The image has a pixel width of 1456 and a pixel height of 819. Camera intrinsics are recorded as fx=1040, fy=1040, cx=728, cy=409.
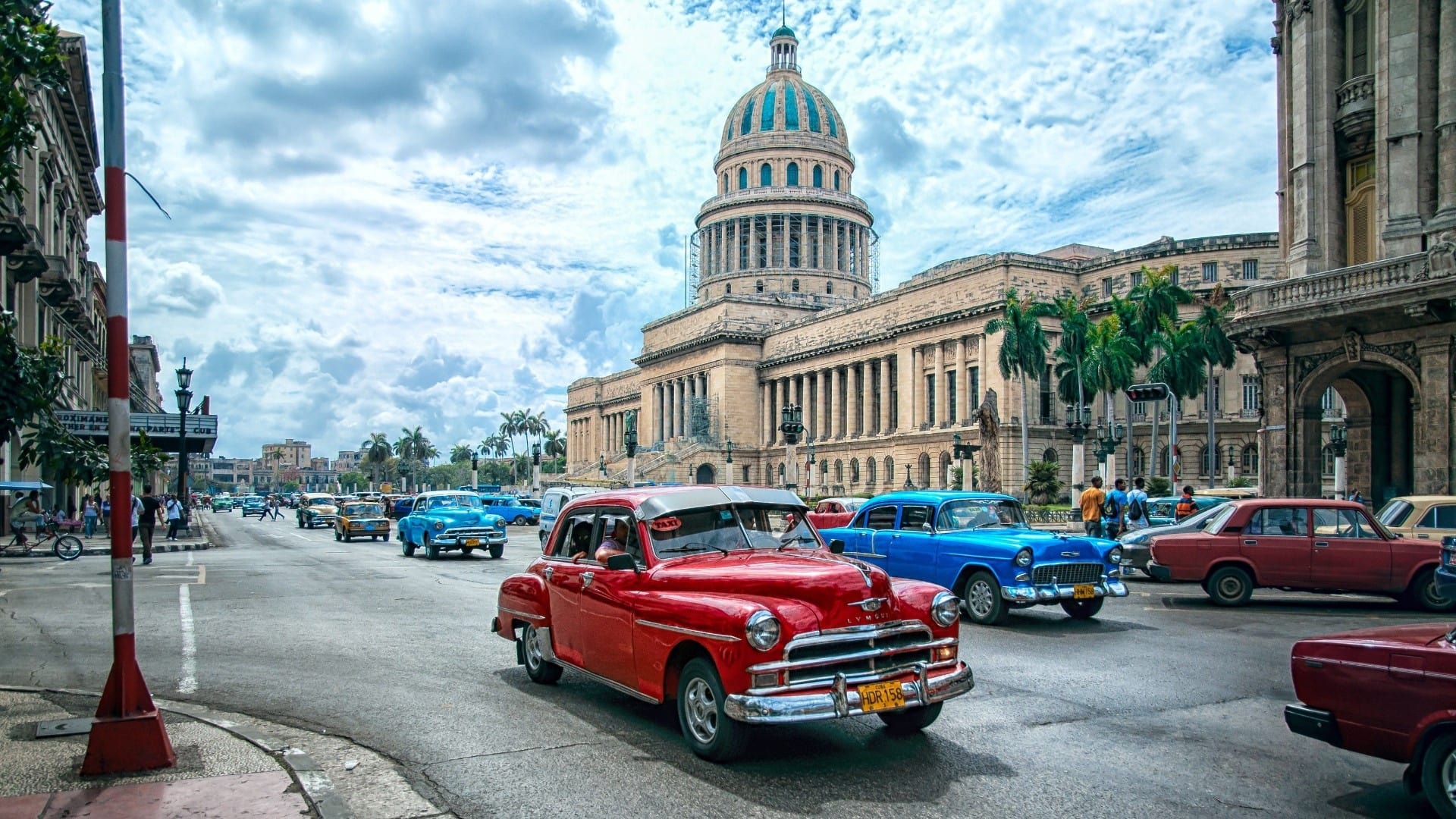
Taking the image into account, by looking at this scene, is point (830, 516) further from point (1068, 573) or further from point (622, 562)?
point (622, 562)

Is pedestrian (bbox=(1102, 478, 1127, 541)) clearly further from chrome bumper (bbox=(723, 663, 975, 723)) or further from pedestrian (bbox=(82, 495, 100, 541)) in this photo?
pedestrian (bbox=(82, 495, 100, 541))

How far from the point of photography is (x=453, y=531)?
25953 millimetres

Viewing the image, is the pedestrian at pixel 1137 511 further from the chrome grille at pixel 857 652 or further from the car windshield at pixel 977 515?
the chrome grille at pixel 857 652

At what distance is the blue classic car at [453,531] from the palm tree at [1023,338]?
107ft

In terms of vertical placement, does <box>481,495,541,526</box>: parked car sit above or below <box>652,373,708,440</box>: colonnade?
below

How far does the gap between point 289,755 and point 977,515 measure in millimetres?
9414

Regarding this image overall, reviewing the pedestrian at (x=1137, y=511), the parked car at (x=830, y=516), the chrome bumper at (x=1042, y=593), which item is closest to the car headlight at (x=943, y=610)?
the chrome bumper at (x=1042, y=593)

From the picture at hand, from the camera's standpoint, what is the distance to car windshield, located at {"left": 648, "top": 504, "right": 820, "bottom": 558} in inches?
313

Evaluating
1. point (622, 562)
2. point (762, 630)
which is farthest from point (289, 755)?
point (762, 630)

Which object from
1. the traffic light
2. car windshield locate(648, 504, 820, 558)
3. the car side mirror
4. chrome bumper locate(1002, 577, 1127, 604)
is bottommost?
chrome bumper locate(1002, 577, 1127, 604)

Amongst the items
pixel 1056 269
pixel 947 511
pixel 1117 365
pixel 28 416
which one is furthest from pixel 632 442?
pixel 28 416

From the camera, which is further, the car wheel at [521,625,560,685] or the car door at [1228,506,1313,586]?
the car door at [1228,506,1313,586]

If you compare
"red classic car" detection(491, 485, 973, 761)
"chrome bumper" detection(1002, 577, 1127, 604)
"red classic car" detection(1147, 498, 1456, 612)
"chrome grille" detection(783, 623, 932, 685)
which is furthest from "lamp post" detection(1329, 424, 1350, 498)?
"chrome grille" detection(783, 623, 932, 685)

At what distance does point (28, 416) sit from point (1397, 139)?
26034mm
